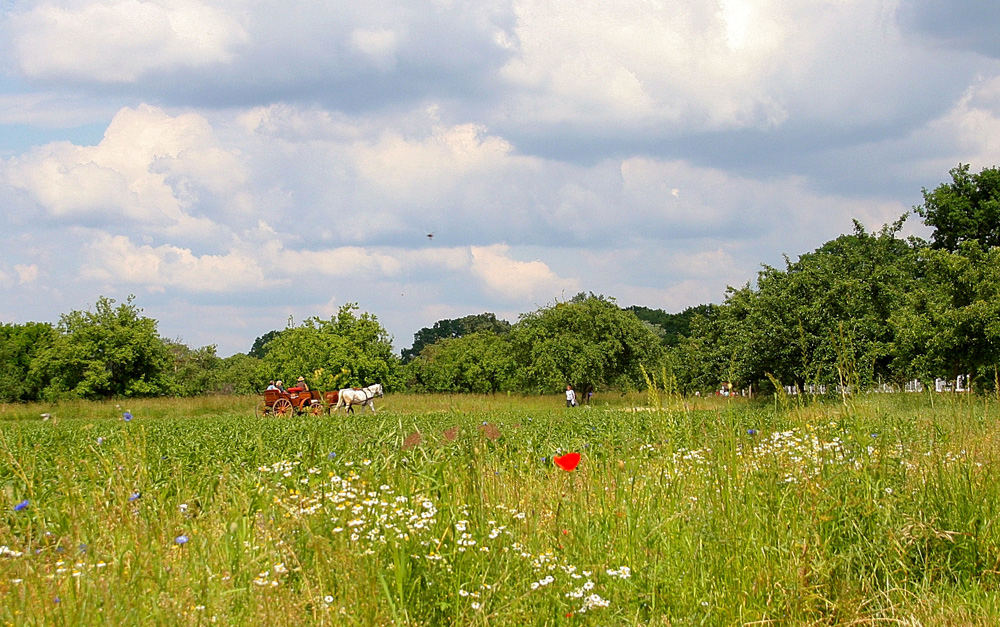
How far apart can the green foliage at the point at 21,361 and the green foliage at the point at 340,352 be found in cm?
1433

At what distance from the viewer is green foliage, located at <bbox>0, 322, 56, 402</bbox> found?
47812 mm

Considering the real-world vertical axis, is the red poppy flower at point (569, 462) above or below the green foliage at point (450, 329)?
below

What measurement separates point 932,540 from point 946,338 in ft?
62.3

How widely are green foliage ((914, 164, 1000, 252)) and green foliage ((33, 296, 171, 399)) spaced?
42.9 metres

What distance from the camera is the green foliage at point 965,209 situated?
41812 millimetres

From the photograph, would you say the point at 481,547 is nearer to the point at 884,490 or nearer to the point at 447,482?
the point at 447,482

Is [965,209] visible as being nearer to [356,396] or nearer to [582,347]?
[582,347]

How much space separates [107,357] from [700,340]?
30148mm

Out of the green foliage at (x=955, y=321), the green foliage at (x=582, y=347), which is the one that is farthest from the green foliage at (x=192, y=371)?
the green foliage at (x=955, y=321)

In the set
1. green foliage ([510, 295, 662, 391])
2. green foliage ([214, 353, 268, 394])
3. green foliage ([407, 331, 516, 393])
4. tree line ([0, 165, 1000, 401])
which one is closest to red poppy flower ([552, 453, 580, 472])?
tree line ([0, 165, 1000, 401])

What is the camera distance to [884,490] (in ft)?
13.7

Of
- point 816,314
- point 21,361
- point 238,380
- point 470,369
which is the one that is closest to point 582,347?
point 470,369

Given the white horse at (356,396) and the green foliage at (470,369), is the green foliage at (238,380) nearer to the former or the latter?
the green foliage at (470,369)

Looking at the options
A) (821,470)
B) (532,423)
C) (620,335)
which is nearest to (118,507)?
(821,470)
